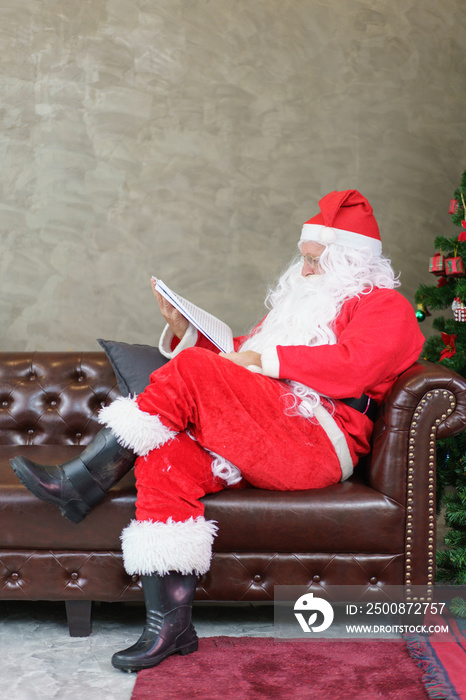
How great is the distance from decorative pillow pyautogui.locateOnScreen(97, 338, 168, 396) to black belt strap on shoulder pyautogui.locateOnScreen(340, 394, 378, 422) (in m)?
0.71

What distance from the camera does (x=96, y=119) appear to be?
11.6 feet

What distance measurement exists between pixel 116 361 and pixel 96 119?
5.74 ft

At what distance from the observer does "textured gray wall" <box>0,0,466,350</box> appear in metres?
3.52

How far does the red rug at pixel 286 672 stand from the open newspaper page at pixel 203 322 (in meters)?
0.84

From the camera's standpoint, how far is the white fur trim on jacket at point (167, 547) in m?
1.63

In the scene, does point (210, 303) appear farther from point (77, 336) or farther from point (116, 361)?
point (116, 361)

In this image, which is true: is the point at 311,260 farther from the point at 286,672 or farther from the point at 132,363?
the point at 286,672

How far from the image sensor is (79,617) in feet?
6.11

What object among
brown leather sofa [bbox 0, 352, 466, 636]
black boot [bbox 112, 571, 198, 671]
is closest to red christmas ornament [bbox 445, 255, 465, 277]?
brown leather sofa [bbox 0, 352, 466, 636]

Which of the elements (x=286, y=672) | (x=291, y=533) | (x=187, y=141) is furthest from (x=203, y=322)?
(x=187, y=141)

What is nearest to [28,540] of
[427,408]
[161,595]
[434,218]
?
[161,595]

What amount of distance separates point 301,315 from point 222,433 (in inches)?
21.0

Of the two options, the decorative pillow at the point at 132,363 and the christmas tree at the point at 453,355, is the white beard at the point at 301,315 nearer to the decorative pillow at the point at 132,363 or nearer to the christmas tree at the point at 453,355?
the decorative pillow at the point at 132,363

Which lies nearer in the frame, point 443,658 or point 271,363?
point 443,658
